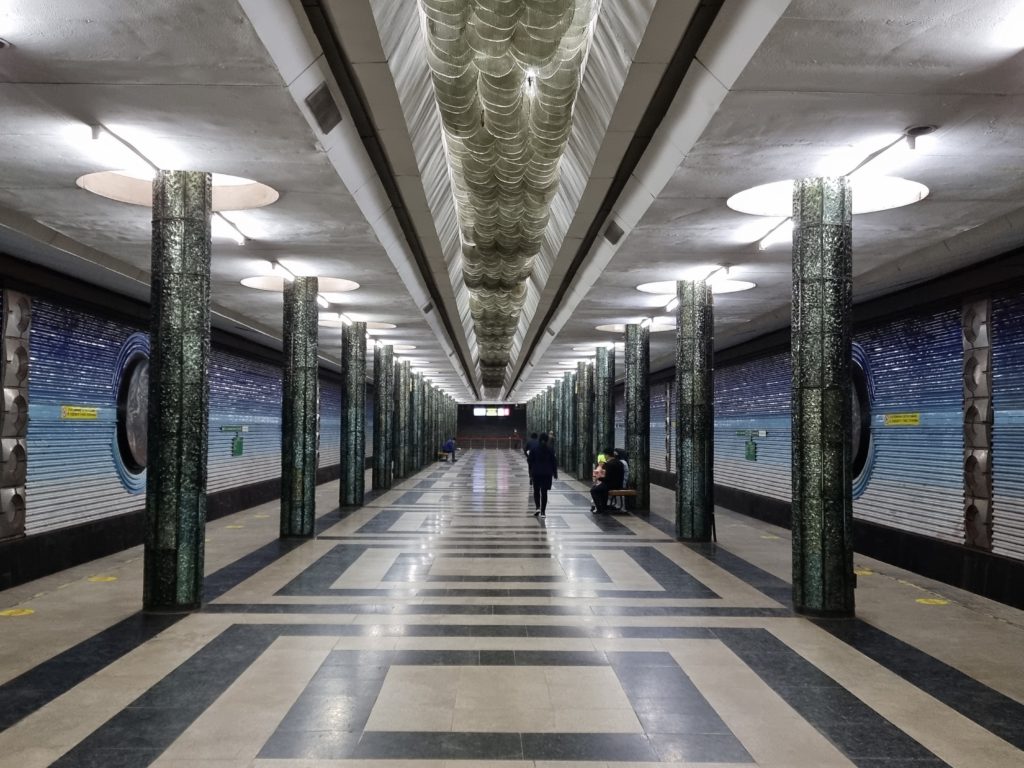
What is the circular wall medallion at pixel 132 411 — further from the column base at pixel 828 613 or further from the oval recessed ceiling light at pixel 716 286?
the column base at pixel 828 613

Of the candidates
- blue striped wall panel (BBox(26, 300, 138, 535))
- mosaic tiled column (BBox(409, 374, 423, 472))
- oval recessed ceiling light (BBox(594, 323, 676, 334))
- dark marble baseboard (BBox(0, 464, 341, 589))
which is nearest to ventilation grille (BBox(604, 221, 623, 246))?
blue striped wall panel (BBox(26, 300, 138, 535))

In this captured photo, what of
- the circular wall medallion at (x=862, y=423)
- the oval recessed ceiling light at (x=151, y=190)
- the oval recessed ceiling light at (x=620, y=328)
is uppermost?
the oval recessed ceiling light at (x=151, y=190)

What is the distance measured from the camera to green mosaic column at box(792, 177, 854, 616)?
729 cm

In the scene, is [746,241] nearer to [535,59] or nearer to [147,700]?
[535,59]

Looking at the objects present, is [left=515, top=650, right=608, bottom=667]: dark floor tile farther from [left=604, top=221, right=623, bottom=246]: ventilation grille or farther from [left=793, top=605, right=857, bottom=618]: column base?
[left=604, top=221, right=623, bottom=246]: ventilation grille

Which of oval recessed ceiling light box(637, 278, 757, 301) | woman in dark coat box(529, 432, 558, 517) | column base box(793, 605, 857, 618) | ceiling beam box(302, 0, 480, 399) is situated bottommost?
column base box(793, 605, 857, 618)

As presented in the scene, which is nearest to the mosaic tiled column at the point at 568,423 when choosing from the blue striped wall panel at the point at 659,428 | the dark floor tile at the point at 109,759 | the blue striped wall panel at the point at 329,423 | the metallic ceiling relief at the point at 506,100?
the blue striped wall panel at the point at 659,428

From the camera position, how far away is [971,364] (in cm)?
949

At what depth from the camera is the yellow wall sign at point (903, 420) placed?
35.3ft

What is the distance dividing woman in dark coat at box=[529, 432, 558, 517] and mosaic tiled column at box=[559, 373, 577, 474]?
12957 mm

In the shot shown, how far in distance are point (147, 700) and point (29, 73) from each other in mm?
3792

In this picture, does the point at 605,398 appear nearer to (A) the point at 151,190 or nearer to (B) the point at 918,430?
(B) the point at 918,430

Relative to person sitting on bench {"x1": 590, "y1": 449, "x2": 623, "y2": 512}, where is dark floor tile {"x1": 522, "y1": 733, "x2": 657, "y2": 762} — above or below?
below

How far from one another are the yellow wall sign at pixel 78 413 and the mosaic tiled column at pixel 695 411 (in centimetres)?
856
